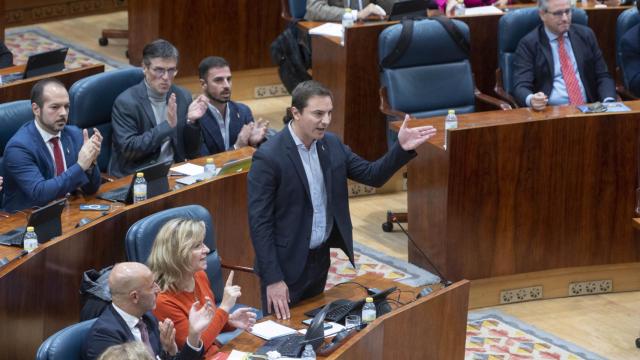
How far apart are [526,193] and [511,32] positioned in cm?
132

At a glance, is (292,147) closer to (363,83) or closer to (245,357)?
(245,357)

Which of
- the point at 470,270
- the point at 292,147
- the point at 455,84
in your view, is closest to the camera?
the point at 292,147

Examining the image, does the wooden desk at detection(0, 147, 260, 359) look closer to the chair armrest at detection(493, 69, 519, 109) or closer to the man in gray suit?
the chair armrest at detection(493, 69, 519, 109)

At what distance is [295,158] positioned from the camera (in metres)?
4.56

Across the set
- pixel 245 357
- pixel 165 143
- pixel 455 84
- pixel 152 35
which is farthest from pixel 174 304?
pixel 152 35

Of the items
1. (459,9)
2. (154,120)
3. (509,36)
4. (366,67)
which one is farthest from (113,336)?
(459,9)

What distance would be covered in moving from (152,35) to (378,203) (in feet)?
7.53

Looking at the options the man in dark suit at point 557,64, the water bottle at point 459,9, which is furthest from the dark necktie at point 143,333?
the water bottle at point 459,9

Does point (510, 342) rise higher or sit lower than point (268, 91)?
lower

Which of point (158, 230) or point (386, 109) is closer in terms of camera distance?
point (158, 230)

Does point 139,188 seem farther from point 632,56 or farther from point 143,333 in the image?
point 632,56

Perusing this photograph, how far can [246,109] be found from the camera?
6062 millimetres

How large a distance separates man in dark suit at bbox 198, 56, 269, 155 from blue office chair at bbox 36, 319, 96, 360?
7.22 ft

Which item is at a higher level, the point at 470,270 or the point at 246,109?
the point at 246,109
